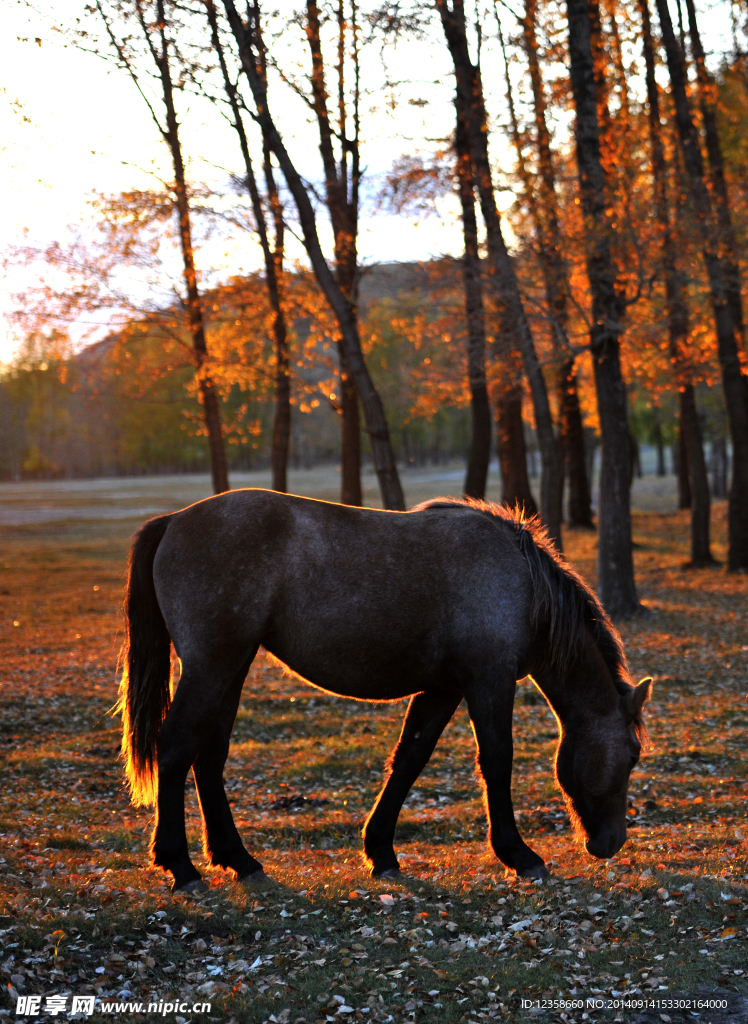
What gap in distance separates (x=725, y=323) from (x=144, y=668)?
17833mm

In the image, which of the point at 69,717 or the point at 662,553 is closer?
the point at 69,717

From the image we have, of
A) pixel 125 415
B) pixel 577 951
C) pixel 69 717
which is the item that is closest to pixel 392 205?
pixel 69 717

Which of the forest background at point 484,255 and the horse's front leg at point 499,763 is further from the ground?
the forest background at point 484,255

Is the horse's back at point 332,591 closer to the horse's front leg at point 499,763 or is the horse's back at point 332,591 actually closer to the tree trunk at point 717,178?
the horse's front leg at point 499,763

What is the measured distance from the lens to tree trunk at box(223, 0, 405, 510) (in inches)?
492

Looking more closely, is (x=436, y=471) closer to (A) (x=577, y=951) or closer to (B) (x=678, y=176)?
(B) (x=678, y=176)

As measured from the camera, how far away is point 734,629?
50.8ft

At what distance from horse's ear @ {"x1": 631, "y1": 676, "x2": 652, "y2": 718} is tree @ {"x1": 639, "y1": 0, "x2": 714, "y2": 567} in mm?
11662

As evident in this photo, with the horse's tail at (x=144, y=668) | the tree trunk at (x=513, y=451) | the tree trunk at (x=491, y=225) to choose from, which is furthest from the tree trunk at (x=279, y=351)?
the horse's tail at (x=144, y=668)

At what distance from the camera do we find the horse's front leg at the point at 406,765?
5.86 meters

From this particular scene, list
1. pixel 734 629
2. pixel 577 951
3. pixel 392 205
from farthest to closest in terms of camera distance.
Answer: pixel 392 205 < pixel 734 629 < pixel 577 951

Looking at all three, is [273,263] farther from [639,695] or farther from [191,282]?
A: [639,695]

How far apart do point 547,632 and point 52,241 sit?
19.5 meters

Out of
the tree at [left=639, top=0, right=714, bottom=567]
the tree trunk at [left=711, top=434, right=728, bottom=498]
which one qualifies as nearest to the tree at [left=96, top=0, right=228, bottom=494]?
the tree at [left=639, top=0, right=714, bottom=567]
